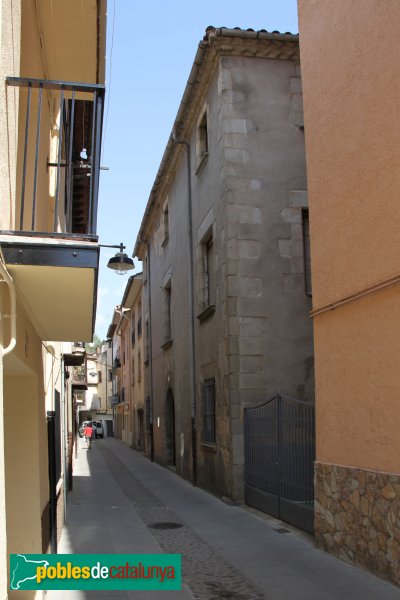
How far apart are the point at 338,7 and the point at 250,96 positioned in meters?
5.75

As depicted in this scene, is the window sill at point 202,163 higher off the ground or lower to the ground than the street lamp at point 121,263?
higher

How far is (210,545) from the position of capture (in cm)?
893

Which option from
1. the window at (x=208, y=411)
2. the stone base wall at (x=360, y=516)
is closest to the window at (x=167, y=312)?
the window at (x=208, y=411)

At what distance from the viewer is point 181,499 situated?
13.9 meters

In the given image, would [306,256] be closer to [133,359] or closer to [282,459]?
[282,459]

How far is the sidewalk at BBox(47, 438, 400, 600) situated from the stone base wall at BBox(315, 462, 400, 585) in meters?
0.16

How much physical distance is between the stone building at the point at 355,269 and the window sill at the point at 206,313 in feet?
19.2

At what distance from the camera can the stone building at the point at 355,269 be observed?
666cm

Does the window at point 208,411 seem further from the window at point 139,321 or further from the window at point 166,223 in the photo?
the window at point 139,321

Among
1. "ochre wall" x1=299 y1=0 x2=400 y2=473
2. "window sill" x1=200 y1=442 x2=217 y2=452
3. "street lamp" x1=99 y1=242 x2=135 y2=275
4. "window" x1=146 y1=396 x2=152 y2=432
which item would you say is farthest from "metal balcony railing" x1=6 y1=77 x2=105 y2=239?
"window" x1=146 y1=396 x2=152 y2=432

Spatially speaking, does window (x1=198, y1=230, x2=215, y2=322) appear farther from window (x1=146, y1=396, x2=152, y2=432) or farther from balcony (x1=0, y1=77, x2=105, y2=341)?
window (x1=146, y1=396, x2=152, y2=432)

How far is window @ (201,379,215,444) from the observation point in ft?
47.7

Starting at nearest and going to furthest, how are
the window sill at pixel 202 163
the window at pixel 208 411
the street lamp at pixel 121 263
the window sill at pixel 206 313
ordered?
the street lamp at pixel 121 263
the window sill at pixel 206 313
the window at pixel 208 411
the window sill at pixel 202 163

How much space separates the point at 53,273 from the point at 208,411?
37.6ft
